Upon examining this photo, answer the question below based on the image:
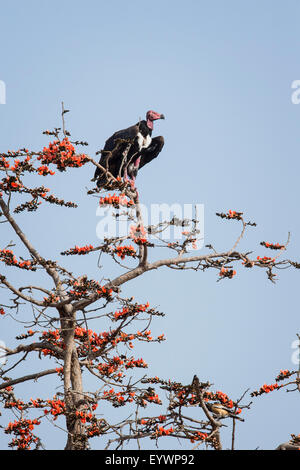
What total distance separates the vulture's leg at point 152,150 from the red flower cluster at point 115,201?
162 inches

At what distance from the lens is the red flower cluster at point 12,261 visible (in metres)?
9.73

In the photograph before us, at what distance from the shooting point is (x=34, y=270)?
9867mm

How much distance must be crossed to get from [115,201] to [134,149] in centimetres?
353

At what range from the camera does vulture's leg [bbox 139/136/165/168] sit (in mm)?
13680

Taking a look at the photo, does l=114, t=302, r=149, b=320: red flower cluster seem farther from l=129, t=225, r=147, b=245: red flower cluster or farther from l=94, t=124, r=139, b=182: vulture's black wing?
l=94, t=124, r=139, b=182: vulture's black wing

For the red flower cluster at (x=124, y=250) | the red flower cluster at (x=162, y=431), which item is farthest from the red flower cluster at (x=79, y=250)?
the red flower cluster at (x=162, y=431)

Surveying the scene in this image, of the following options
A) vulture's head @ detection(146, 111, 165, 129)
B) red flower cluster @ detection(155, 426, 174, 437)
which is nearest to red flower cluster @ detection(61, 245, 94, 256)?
red flower cluster @ detection(155, 426, 174, 437)

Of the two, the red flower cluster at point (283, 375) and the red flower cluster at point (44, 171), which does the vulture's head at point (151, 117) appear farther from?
the red flower cluster at point (283, 375)

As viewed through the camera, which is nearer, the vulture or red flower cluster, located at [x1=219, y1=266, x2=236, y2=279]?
red flower cluster, located at [x1=219, y1=266, x2=236, y2=279]

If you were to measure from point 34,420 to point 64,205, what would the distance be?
3421mm

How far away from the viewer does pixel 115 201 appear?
9508 mm

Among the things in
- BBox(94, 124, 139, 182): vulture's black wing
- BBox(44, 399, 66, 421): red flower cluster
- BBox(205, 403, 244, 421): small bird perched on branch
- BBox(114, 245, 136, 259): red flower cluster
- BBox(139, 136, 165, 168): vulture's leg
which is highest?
BBox(139, 136, 165, 168): vulture's leg

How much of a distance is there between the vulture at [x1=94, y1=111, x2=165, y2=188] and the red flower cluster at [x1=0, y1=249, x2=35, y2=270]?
2.72 meters
